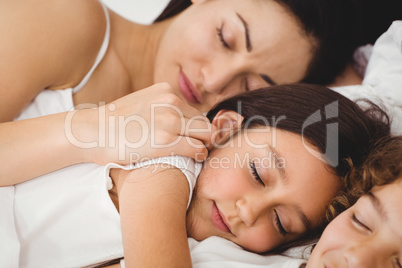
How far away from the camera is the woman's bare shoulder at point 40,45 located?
1125 millimetres

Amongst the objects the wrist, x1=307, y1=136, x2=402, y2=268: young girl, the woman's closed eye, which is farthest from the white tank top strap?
the woman's closed eye

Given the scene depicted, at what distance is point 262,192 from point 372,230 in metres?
0.27

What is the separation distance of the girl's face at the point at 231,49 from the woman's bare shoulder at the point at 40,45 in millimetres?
316

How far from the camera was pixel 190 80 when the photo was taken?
4.84ft

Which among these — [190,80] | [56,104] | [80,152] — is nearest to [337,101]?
[190,80]

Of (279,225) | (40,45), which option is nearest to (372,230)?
(279,225)

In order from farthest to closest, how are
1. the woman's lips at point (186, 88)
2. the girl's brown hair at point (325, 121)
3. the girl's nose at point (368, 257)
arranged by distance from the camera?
the woman's lips at point (186, 88), the girl's brown hair at point (325, 121), the girl's nose at point (368, 257)

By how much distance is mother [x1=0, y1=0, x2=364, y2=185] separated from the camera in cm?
105

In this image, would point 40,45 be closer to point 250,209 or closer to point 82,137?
point 82,137

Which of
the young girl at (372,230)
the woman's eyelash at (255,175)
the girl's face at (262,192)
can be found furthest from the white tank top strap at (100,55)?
the young girl at (372,230)

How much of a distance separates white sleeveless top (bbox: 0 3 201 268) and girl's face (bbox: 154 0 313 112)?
0.48 metres

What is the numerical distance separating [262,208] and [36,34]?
2.59ft

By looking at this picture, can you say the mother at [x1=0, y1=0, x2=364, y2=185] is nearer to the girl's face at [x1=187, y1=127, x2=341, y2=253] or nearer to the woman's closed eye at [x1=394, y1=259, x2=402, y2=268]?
the girl's face at [x1=187, y1=127, x2=341, y2=253]

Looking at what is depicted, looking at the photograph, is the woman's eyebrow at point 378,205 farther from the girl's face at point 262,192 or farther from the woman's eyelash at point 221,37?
the woman's eyelash at point 221,37
